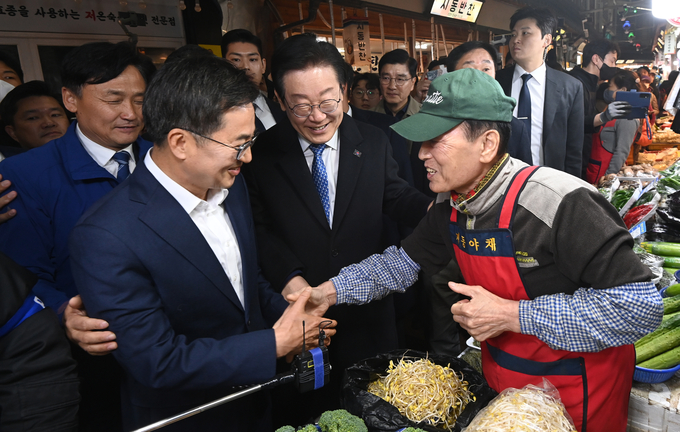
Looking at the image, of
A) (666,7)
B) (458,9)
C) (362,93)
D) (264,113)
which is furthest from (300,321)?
(458,9)

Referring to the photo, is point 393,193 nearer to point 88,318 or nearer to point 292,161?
point 292,161

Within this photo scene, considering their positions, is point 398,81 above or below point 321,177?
above

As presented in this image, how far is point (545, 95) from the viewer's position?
377 cm

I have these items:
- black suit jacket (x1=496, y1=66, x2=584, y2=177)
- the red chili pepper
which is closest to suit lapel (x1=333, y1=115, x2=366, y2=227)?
the red chili pepper

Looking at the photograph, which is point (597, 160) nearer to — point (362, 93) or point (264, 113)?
point (362, 93)

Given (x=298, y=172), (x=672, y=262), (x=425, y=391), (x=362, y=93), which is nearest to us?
(x=425, y=391)

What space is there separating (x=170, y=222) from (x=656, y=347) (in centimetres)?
187

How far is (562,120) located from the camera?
12.4ft

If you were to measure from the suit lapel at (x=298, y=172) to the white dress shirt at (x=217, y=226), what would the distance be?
58 centimetres

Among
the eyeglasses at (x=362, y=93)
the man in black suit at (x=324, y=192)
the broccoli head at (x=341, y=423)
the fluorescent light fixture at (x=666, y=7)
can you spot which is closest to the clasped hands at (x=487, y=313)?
the broccoli head at (x=341, y=423)

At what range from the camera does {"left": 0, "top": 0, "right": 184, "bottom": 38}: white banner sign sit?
13.6 ft

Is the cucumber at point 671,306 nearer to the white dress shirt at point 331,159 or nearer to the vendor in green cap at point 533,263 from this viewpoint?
the vendor in green cap at point 533,263

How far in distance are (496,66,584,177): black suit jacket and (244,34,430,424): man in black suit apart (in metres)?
1.99

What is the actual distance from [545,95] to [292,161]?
2.58 metres
